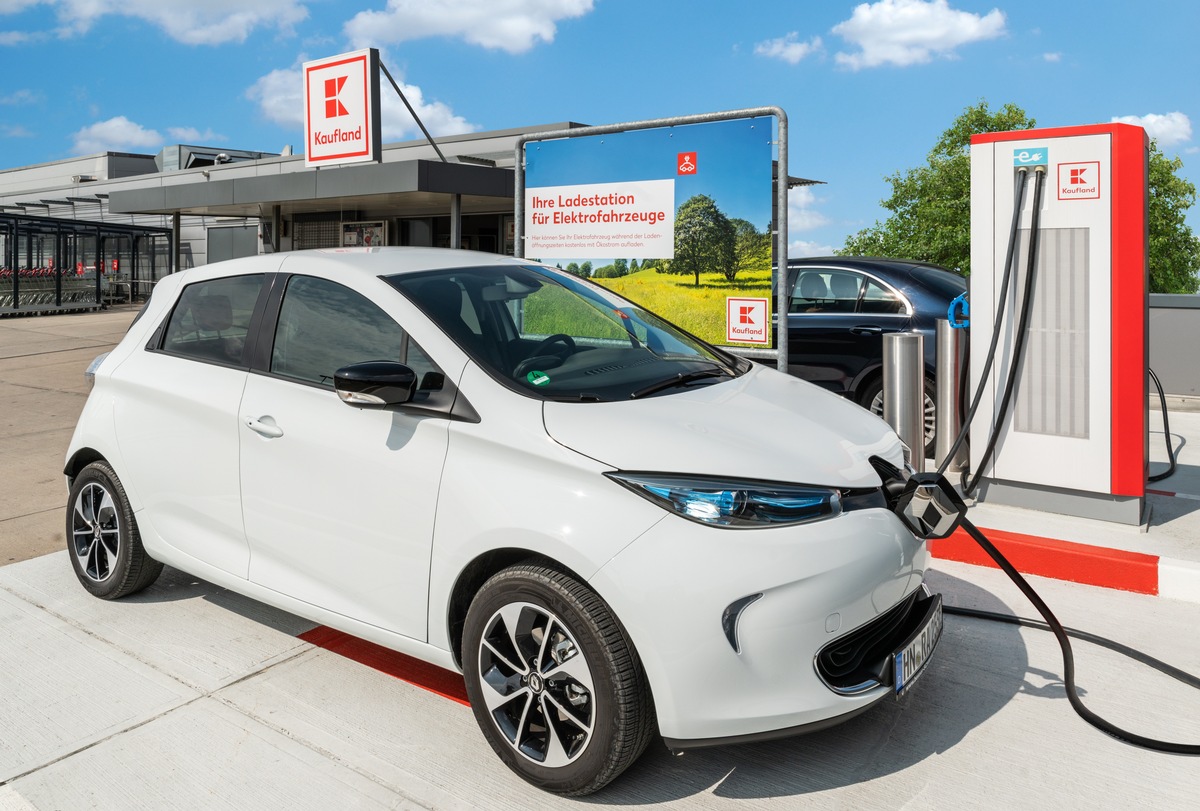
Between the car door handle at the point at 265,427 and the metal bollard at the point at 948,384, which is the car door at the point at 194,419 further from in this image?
the metal bollard at the point at 948,384

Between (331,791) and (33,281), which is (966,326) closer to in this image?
(331,791)

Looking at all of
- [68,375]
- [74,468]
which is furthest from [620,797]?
[68,375]

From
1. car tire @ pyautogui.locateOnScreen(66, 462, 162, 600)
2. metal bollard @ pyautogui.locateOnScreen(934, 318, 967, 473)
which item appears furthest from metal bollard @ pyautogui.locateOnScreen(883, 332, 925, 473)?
car tire @ pyautogui.locateOnScreen(66, 462, 162, 600)

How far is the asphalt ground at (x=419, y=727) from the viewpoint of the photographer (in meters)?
2.89

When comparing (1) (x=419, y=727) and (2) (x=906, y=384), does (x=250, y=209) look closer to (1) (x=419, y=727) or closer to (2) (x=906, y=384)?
(2) (x=906, y=384)

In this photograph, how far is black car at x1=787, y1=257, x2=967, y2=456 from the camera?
7891 millimetres

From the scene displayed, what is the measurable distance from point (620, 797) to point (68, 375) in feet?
48.6

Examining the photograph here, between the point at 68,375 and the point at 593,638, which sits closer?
the point at 593,638

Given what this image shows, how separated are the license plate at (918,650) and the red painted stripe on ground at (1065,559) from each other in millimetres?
1758

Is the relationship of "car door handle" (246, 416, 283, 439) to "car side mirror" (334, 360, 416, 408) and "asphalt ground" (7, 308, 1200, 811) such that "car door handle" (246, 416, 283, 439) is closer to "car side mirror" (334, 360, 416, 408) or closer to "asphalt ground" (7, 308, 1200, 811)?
"car side mirror" (334, 360, 416, 408)

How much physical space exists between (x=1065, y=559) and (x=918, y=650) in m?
2.33

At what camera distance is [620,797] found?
2.85 m

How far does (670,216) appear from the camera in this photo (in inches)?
258

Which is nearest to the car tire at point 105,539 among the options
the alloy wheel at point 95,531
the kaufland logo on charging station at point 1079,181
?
the alloy wheel at point 95,531
